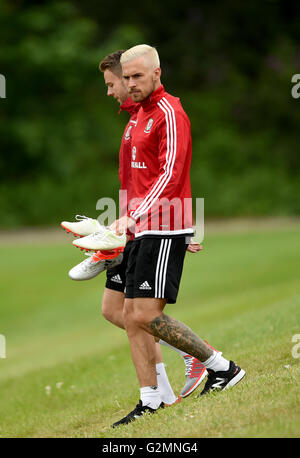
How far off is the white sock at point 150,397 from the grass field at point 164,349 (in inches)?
9.3

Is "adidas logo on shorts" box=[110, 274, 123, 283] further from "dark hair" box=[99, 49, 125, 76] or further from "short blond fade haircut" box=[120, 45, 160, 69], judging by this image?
"short blond fade haircut" box=[120, 45, 160, 69]

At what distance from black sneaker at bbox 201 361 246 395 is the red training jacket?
1163mm

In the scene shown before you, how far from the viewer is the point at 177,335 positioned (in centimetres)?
592

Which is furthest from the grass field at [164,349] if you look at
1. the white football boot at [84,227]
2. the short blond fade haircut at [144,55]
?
the short blond fade haircut at [144,55]

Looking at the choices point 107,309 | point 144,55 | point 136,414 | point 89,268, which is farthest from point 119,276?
point 144,55

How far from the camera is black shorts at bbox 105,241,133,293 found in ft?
21.5

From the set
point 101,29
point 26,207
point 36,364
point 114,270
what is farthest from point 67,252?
→ point 101,29

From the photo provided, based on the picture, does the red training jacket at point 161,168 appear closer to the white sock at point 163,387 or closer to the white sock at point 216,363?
the white sock at point 216,363

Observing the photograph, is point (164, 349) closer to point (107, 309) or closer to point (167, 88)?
point (107, 309)

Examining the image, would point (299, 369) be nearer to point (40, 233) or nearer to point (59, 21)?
point (40, 233)

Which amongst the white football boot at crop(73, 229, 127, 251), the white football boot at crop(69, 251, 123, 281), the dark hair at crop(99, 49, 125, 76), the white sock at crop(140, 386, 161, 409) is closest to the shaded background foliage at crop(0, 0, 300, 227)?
the dark hair at crop(99, 49, 125, 76)

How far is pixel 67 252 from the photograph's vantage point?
918 inches

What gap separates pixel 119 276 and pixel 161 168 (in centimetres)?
129

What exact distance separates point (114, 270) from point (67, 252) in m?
16.8
